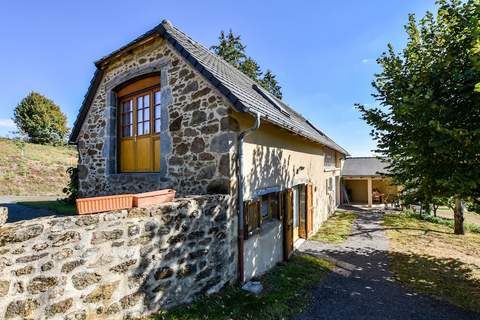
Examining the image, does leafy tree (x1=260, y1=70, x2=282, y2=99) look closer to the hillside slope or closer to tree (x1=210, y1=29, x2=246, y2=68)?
tree (x1=210, y1=29, x2=246, y2=68)

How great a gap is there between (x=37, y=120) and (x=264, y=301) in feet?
120

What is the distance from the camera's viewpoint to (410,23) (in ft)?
26.9

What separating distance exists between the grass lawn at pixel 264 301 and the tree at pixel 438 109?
3758 millimetres

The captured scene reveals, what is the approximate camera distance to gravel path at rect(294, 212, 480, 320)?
15.8ft

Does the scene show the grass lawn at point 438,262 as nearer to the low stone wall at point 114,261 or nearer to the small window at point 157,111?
the low stone wall at point 114,261

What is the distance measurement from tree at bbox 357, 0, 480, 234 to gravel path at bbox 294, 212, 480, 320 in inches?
98.5

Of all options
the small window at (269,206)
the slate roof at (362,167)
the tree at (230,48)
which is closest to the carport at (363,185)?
the slate roof at (362,167)

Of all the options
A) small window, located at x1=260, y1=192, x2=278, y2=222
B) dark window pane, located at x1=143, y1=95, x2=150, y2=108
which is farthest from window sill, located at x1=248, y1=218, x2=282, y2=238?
dark window pane, located at x1=143, y1=95, x2=150, y2=108

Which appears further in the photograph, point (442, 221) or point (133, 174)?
point (442, 221)

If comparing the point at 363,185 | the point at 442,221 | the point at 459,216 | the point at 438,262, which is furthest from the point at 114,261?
the point at 363,185

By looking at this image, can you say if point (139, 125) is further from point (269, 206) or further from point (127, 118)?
point (269, 206)

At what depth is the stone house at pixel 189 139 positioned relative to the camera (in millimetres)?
5414

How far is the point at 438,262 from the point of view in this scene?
8.14 metres

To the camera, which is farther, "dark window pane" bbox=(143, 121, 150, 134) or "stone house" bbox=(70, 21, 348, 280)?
"dark window pane" bbox=(143, 121, 150, 134)
